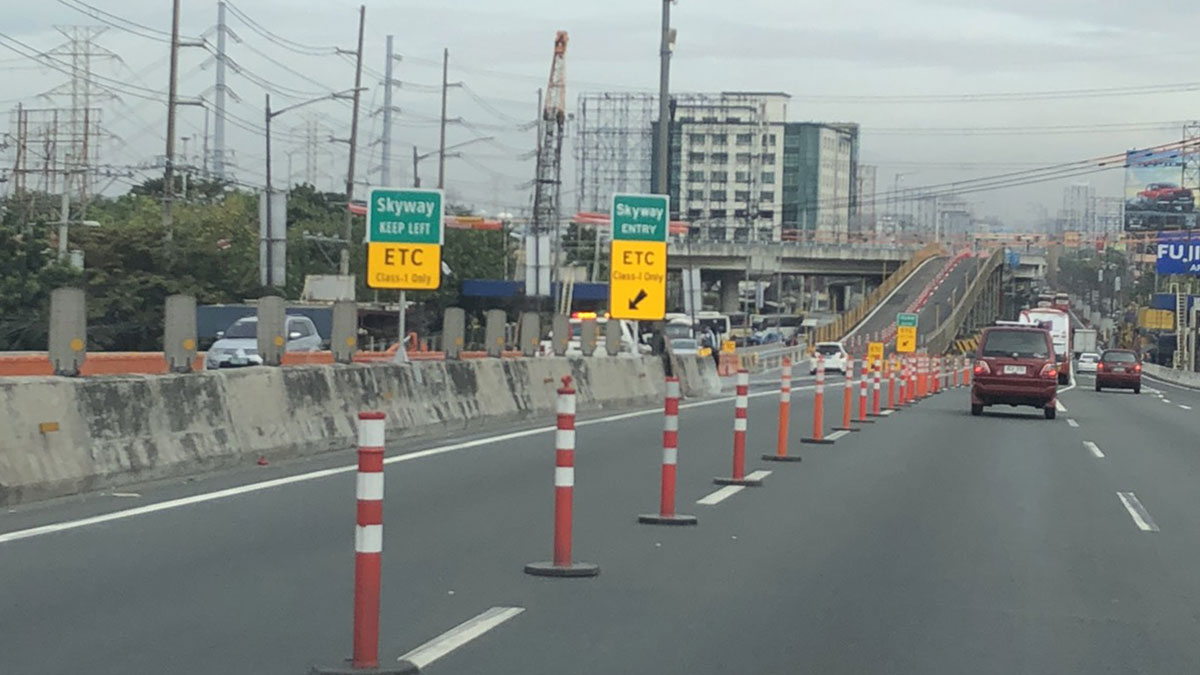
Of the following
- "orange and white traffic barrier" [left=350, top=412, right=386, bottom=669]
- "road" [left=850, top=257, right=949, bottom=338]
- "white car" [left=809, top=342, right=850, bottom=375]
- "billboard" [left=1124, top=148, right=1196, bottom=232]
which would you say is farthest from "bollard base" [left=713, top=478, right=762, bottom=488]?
"billboard" [left=1124, top=148, right=1196, bottom=232]

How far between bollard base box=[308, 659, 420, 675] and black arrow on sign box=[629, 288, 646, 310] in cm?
2259

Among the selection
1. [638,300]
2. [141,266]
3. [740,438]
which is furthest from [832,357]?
[740,438]

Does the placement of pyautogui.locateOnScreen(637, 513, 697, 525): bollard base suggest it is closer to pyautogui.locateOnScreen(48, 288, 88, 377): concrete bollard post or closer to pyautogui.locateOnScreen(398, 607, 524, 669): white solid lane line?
pyautogui.locateOnScreen(398, 607, 524, 669): white solid lane line

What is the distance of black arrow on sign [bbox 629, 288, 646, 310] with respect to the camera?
98.1 feet

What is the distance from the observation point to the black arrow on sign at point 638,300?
98.1 feet

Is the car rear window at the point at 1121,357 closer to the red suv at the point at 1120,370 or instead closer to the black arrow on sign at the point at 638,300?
the red suv at the point at 1120,370

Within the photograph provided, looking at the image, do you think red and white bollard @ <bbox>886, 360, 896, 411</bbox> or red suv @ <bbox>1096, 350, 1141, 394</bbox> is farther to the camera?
red suv @ <bbox>1096, 350, 1141, 394</bbox>

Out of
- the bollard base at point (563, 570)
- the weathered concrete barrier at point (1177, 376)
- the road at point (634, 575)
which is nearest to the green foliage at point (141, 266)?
the road at point (634, 575)

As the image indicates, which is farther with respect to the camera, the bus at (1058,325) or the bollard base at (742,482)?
the bus at (1058,325)

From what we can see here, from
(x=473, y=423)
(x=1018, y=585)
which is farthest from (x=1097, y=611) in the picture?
(x=473, y=423)

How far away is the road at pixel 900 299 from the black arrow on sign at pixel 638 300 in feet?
244

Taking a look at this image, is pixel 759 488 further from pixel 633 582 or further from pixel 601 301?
pixel 601 301

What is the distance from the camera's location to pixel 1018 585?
1059 cm

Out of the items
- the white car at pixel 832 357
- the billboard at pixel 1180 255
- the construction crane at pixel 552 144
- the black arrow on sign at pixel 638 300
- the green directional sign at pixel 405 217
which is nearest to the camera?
the green directional sign at pixel 405 217
